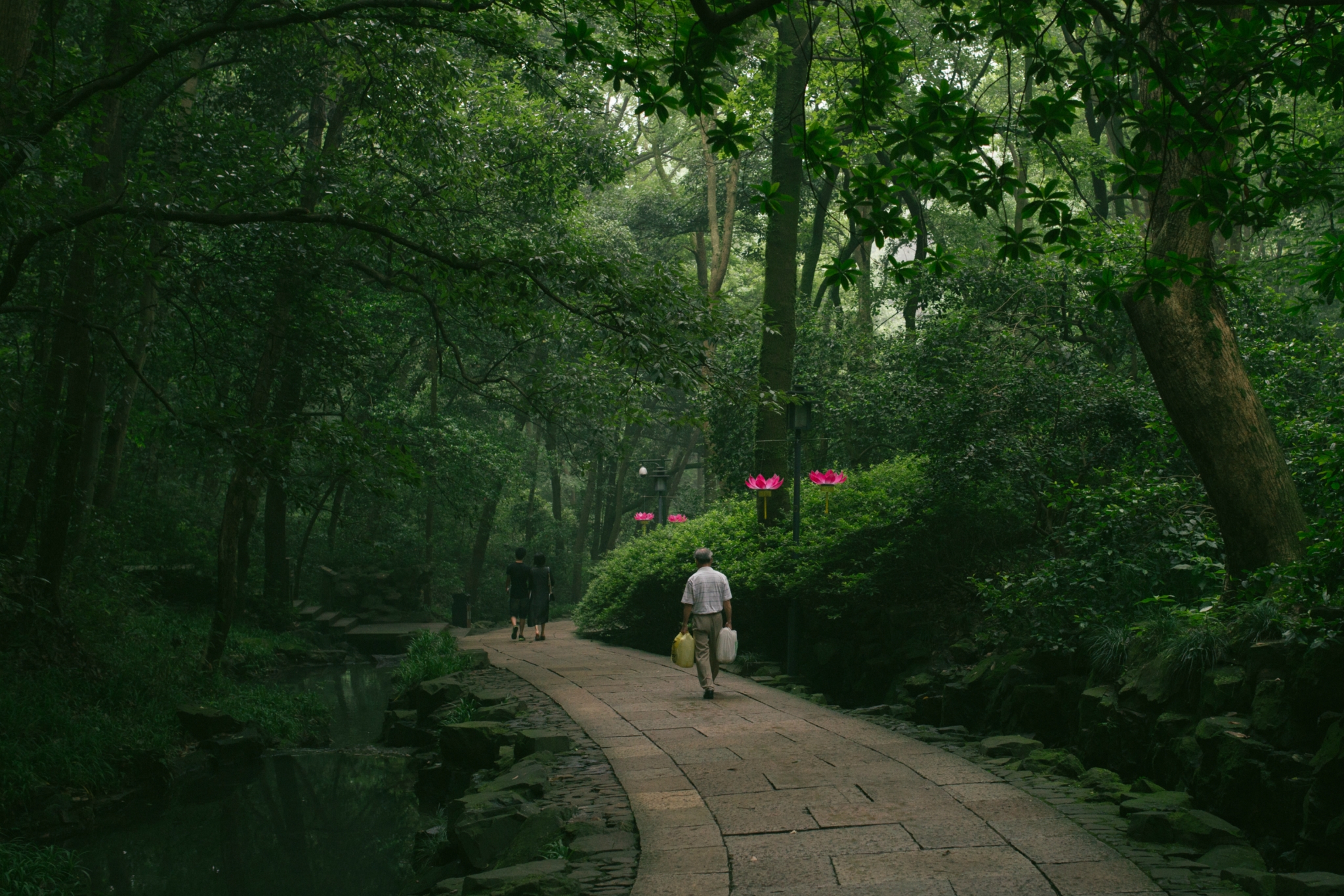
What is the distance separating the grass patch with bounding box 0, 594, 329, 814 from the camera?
8.57 meters

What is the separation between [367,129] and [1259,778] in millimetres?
10836

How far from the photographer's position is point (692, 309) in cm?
884

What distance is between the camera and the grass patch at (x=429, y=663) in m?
12.7

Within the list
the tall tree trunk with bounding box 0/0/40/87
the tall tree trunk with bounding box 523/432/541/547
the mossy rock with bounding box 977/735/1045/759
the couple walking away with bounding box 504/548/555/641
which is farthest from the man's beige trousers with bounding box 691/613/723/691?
the tall tree trunk with bounding box 523/432/541/547

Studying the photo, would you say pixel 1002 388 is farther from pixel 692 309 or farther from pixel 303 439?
pixel 303 439

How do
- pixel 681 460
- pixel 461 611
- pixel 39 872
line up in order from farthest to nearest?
pixel 681 460 < pixel 461 611 < pixel 39 872

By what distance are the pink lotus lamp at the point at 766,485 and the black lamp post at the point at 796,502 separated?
1.10 m

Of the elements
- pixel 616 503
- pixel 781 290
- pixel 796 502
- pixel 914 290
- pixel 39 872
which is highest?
pixel 914 290

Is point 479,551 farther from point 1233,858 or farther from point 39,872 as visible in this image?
point 1233,858

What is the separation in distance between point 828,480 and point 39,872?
376 inches

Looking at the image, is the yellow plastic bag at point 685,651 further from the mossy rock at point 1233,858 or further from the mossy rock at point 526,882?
the mossy rock at point 1233,858

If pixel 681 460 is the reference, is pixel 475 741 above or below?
below

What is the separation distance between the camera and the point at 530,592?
57.0 ft

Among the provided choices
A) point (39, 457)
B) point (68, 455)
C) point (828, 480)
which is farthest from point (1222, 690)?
point (39, 457)
